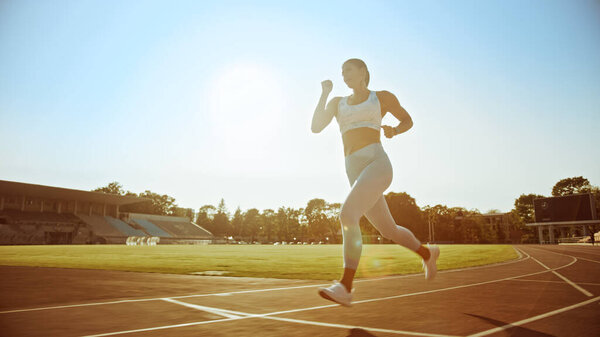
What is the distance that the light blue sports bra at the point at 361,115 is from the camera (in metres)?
3.82

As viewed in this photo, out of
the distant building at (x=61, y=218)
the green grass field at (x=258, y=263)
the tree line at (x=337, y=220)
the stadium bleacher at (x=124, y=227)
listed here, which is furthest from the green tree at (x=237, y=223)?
the green grass field at (x=258, y=263)

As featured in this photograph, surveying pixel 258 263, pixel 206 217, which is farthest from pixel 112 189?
pixel 258 263

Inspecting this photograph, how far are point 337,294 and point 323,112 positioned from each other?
1.87 metres

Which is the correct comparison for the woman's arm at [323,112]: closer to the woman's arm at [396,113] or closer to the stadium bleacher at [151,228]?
the woman's arm at [396,113]

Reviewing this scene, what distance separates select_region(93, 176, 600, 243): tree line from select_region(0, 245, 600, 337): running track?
54.8 m

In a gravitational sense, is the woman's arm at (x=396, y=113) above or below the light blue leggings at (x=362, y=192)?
above

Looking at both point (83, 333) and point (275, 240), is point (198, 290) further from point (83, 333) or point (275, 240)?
point (275, 240)

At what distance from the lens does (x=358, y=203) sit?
140 inches

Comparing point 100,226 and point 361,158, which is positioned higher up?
point 361,158

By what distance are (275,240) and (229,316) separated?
136 m

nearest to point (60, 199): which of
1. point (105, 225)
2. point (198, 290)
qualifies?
point (105, 225)

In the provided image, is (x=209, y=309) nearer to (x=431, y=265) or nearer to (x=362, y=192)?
(x=362, y=192)

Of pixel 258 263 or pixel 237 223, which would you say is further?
pixel 237 223

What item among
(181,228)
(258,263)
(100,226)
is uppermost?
(100,226)
